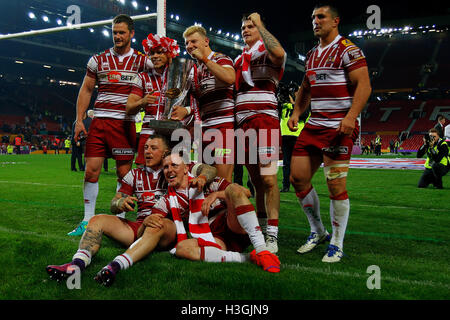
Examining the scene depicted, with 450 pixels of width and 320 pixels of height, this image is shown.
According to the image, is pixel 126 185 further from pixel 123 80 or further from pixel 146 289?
pixel 123 80

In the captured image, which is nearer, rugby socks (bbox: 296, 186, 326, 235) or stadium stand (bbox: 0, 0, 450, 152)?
rugby socks (bbox: 296, 186, 326, 235)

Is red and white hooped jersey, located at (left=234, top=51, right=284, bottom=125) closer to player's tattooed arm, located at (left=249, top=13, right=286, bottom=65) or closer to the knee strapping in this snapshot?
player's tattooed arm, located at (left=249, top=13, right=286, bottom=65)

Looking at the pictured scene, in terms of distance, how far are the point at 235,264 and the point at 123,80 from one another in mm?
2449

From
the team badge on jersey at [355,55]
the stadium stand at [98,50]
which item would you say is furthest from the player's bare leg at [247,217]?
the stadium stand at [98,50]

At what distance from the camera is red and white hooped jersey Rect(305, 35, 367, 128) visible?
3.16 m

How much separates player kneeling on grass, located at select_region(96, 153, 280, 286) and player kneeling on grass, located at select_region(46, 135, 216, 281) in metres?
0.06

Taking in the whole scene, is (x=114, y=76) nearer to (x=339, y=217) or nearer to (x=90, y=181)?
(x=90, y=181)

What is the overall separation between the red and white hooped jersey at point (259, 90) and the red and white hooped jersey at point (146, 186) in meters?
0.96

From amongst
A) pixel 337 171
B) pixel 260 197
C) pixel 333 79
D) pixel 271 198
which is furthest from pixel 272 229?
pixel 333 79

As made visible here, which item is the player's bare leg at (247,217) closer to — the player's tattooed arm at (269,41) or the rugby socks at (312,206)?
the rugby socks at (312,206)

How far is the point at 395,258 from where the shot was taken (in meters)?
3.25

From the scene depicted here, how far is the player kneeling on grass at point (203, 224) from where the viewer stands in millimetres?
2871

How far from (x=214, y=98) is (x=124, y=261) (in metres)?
1.66

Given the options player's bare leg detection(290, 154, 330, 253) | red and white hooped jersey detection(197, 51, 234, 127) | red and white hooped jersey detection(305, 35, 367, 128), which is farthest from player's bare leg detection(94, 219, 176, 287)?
red and white hooped jersey detection(305, 35, 367, 128)
